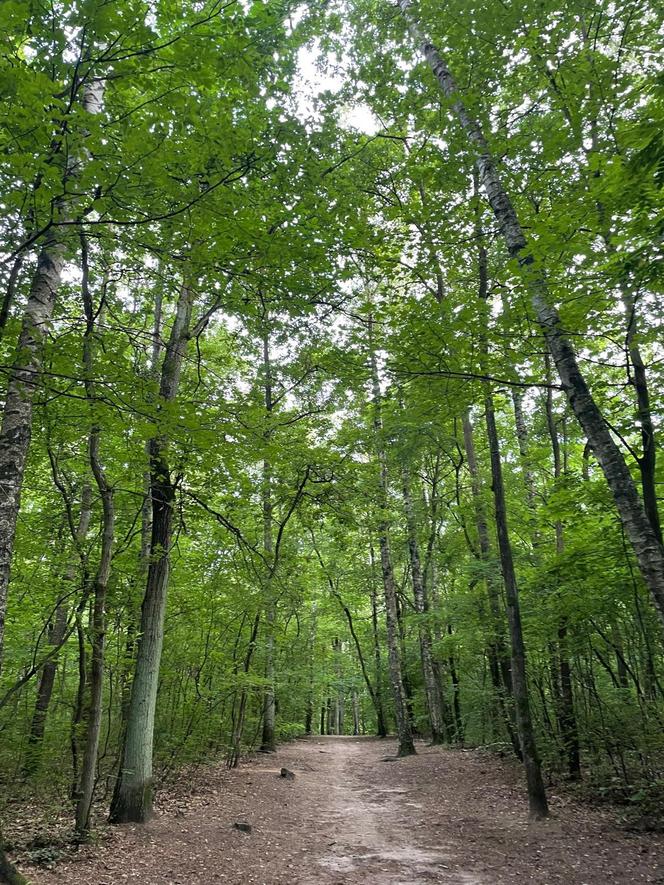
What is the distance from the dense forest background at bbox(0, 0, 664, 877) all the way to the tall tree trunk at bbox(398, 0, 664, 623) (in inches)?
1.3

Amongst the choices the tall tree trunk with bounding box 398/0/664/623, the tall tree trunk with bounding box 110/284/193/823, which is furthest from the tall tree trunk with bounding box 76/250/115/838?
the tall tree trunk with bounding box 398/0/664/623

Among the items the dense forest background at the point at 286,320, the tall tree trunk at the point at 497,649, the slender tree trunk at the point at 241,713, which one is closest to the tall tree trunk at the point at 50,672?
the dense forest background at the point at 286,320

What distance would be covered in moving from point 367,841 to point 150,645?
3.89 metres

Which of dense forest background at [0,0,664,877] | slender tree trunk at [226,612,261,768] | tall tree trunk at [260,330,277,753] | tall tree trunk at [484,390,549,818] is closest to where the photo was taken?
dense forest background at [0,0,664,877]

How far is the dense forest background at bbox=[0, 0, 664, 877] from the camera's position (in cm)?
400

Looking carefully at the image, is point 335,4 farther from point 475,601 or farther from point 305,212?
point 475,601

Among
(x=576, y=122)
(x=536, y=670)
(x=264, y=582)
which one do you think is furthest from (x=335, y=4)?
(x=536, y=670)

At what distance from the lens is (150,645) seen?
23.7 feet

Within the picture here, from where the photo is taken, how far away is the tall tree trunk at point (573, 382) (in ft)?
15.4

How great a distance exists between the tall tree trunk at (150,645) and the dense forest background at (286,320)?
46mm

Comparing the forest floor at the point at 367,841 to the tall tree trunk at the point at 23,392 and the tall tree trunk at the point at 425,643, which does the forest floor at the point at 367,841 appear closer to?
the tall tree trunk at the point at 23,392

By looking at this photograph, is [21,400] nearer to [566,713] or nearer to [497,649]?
[566,713]

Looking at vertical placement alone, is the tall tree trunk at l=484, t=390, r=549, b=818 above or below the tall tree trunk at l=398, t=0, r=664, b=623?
below

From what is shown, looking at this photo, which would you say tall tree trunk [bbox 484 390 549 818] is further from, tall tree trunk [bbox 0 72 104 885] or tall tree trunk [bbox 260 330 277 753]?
tall tree trunk [bbox 0 72 104 885]
